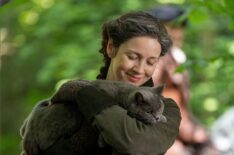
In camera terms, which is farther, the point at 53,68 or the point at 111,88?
the point at 53,68

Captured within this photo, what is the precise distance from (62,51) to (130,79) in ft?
20.5

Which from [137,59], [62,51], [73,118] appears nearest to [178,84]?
[137,59]

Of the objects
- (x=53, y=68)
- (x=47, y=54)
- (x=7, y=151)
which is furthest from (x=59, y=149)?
(x=7, y=151)

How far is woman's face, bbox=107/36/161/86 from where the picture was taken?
10.7ft

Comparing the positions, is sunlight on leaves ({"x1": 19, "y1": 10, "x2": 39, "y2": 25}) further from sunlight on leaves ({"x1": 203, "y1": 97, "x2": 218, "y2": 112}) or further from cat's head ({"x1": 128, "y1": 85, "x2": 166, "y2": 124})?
cat's head ({"x1": 128, "y1": 85, "x2": 166, "y2": 124})

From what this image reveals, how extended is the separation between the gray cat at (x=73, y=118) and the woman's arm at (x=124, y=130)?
29 millimetres

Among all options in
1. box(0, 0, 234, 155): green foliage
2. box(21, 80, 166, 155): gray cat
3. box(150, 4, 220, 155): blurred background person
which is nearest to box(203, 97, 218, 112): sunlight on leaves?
box(0, 0, 234, 155): green foliage

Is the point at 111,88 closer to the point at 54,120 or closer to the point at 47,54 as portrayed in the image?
the point at 54,120

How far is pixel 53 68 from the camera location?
9.55 metres

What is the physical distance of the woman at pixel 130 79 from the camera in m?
3.01

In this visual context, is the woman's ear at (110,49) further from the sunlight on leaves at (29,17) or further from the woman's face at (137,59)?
the sunlight on leaves at (29,17)

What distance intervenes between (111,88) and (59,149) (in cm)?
30

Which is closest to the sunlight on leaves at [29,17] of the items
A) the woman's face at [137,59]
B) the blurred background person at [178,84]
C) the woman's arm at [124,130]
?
the blurred background person at [178,84]

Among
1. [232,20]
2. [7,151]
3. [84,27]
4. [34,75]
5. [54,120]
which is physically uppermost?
[54,120]
